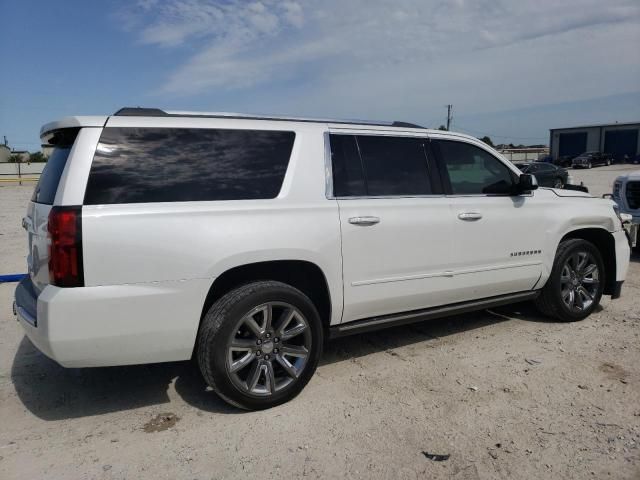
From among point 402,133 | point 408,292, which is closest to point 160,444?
point 408,292

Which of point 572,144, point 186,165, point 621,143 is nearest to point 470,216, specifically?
point 186,165

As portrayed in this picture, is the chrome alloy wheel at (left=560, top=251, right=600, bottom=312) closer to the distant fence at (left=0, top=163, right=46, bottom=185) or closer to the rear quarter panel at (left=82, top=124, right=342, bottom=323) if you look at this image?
the rear quarter panel at (left=82, top=124, right=342, bottom=323)

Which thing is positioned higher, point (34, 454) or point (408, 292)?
point (408, 292)

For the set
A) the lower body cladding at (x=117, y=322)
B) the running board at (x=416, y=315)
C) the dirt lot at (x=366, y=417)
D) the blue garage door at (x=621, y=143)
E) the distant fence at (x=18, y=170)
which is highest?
the blue garage door at (x=621, y=143)

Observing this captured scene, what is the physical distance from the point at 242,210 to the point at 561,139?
6699 centimetres

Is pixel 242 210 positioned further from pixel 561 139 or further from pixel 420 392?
pixel 561 139

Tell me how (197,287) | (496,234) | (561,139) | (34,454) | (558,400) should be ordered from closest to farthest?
1. (34,454)
2. (197,287)
3. (558,400)
4. (496,234)
5. (561,139)

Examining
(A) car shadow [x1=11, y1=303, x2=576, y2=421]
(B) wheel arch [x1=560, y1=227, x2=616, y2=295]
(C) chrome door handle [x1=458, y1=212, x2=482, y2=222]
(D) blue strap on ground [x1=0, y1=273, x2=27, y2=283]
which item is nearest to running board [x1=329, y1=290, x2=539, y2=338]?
(A) car shadow [x1=11, y1=303, x2=576, y2=421]

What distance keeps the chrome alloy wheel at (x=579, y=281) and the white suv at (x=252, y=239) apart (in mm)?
720

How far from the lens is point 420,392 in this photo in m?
3.71

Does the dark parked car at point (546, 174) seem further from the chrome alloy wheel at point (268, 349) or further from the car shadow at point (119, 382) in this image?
the chrome alloy wheel at point (268, 349)

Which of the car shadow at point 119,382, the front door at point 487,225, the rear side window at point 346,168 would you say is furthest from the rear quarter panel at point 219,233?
the front door at point 487,225

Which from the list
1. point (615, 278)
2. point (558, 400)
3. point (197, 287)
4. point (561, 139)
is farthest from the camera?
point (561, 139)

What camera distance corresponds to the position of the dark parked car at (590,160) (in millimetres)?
48188
